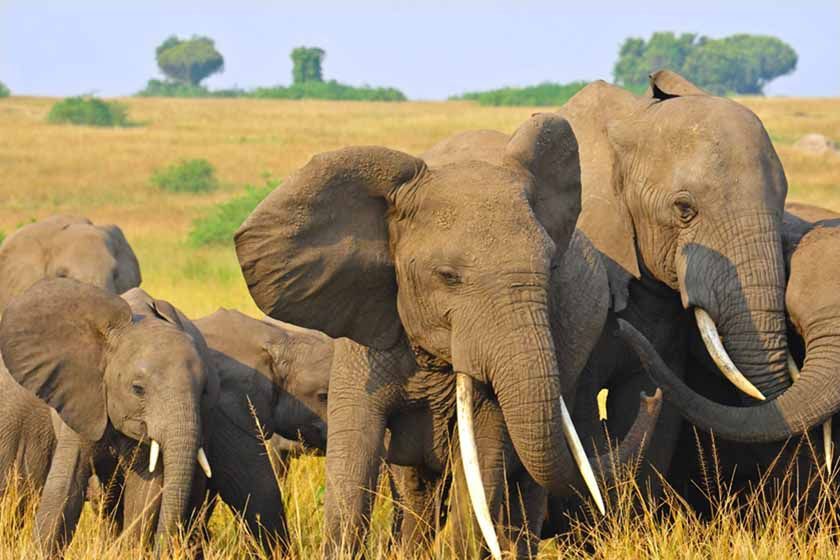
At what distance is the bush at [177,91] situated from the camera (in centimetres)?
9725

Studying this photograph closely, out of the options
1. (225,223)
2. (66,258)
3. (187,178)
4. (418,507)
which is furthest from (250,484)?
(187,178)

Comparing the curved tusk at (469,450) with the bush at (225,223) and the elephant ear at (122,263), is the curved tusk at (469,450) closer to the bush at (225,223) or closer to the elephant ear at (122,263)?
the elephant ear at (122,263)

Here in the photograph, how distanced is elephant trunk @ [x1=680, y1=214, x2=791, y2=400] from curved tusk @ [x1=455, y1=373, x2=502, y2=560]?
4.82ft

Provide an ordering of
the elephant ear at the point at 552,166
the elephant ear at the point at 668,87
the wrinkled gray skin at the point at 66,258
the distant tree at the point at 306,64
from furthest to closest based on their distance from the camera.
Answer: the distant tree at the point at 306,64, the wrinkled gray skin at the point at 66,258, the elephant ear at the point at 668,87, the elephant ear at the point at 552,166

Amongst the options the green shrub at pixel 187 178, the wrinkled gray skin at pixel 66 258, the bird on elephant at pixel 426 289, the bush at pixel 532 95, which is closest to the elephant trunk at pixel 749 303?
the bird on elephant at pixel 426 289

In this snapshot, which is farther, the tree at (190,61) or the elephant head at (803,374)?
the tree at (190,61)

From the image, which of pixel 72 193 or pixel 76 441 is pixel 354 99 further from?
pixel 76 441

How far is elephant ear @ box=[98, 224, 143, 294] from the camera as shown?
1265 centimetres

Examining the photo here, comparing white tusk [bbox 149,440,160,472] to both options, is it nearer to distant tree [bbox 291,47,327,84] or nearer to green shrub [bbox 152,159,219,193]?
green shrub [bbox 152,159,219,193]

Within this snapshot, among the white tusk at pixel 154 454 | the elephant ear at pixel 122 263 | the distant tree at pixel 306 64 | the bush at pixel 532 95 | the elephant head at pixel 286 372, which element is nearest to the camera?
the white tusk at pixel 154 454

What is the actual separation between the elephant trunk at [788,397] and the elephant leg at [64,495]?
2.46 meters

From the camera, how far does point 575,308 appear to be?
617cm

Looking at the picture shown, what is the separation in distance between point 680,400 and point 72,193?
29.9 meters

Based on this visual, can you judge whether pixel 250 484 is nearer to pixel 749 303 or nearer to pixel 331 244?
pixel 331 244
